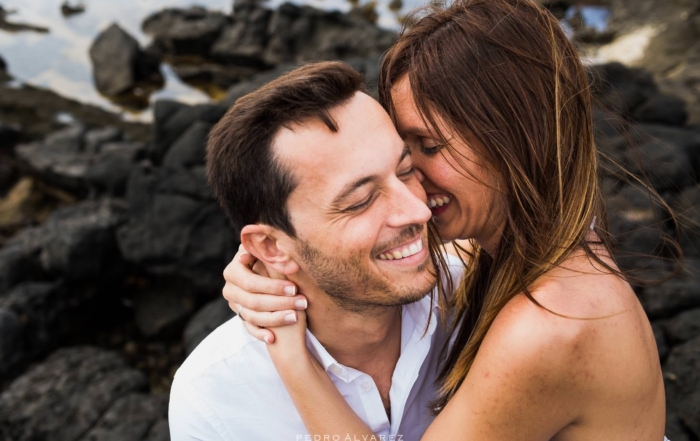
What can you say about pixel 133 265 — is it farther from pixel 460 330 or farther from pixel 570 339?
pixel 570 339

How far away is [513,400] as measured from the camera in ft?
7.40

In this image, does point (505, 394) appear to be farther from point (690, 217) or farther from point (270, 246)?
point (690, 217)

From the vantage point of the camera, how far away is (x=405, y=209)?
240cm

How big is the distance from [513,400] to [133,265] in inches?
271

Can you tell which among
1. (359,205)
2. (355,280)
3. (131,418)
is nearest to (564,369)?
(355,280)

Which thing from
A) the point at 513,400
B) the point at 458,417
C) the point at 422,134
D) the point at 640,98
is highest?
the point at 422,134

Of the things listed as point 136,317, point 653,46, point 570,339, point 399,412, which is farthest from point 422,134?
point 653,46

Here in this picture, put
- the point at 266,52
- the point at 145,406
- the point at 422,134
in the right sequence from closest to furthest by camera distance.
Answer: the point at 422,134
the point at 145,406
the point at 266,52

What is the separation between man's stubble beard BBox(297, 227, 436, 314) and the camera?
8.22ft

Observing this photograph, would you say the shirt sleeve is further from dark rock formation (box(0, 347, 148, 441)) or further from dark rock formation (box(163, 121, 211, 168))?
dark rock formation (box(163, 121, 211, 168))

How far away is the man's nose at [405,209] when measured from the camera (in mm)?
2385

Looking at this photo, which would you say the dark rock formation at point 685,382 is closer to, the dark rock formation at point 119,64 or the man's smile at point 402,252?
the man's smile at point 402,252

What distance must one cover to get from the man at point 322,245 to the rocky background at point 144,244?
1.13 m

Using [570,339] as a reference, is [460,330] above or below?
below
